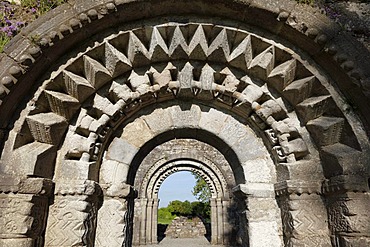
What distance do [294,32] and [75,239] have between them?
11.5 ft

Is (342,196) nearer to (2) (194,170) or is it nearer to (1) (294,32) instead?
(1) (294,32)

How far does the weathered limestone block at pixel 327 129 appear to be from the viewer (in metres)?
3.38

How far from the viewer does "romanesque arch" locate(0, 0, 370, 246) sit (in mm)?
3207

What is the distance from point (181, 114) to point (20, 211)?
225 centimetres

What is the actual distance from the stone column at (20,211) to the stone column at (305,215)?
2818mm

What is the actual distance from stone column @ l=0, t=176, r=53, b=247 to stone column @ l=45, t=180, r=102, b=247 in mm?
179

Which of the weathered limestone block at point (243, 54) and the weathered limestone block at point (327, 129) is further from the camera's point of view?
the weathered limestone block at point (243, 54)

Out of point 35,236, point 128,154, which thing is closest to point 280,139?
point 128,154

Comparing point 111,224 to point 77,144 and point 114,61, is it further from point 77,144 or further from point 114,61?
point 114,61

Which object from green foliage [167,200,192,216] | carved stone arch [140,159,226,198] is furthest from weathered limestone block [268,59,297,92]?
green foliage [167,200,192,216]

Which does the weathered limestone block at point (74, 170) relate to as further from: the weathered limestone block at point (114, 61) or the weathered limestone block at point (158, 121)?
the weathered limestone block at point (114, 61)

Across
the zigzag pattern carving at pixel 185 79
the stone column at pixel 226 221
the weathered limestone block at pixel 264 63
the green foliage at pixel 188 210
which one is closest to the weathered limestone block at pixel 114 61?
the zigzag pattern carving at pixel 185 79

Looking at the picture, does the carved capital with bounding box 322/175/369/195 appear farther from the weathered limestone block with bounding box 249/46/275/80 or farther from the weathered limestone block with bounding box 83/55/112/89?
the weathered limestone block with bounding box 83/55/112/89

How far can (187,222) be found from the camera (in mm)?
21406
